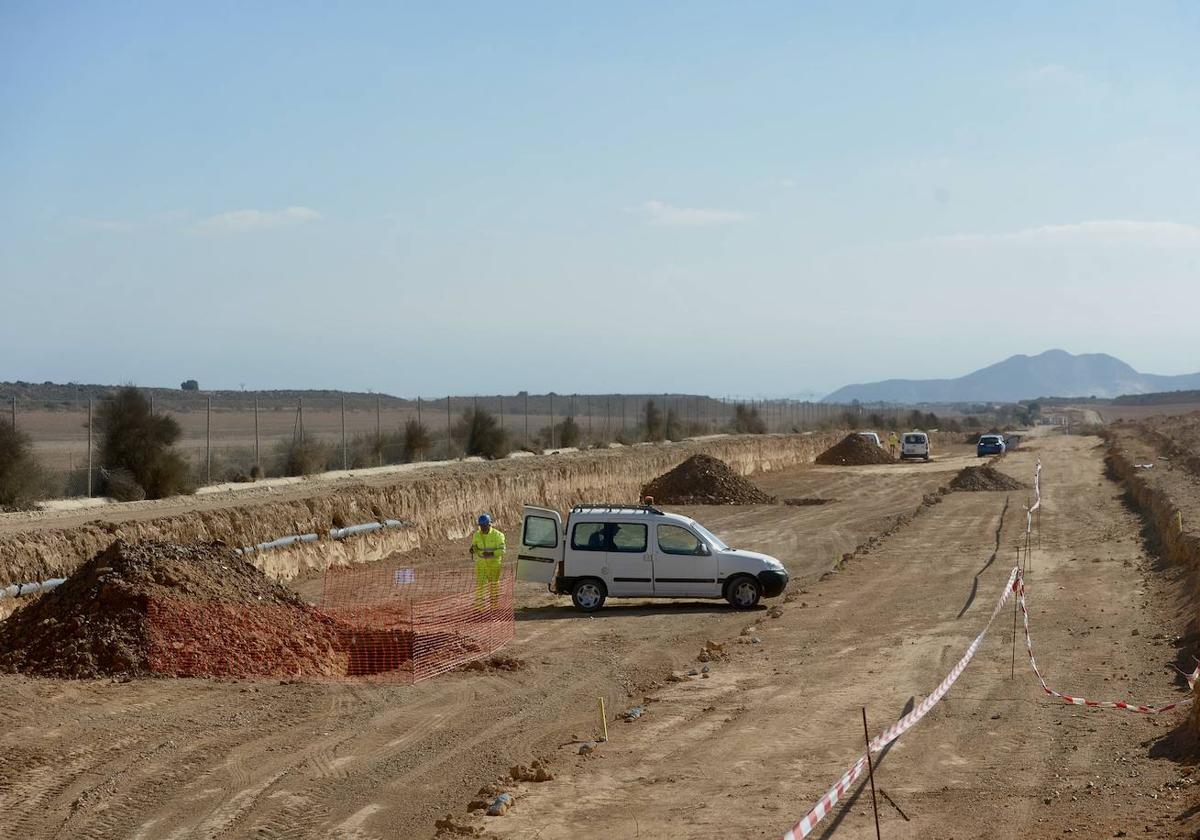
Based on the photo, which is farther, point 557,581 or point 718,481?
point 718,481

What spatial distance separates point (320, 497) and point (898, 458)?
191ft

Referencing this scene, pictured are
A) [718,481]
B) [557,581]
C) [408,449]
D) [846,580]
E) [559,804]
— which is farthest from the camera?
[408,449]

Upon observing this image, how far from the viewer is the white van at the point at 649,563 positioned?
21.3 metres

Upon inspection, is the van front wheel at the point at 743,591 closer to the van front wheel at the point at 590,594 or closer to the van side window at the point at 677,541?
the van side window at the point at 677,541

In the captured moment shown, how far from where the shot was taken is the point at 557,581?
2156cm

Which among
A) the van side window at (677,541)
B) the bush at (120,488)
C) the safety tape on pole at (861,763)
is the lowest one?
the safety tape on pole at (861,763)

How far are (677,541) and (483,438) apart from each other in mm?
32883

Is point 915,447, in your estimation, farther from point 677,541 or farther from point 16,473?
point 16,473

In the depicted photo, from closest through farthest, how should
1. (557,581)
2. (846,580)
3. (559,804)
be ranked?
(559,804) < (557,581) < (846,580)

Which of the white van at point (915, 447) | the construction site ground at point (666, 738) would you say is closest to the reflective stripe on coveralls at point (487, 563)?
the construction site ground at point (666, 738)

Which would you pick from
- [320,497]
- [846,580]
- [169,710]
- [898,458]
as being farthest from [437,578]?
[898,458]

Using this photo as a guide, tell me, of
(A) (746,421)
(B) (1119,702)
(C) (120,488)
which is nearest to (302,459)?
(C) (120,488)

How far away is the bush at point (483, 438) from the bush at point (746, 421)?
42.1 meters

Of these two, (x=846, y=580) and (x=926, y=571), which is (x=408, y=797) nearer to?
(x=846, y=580)
